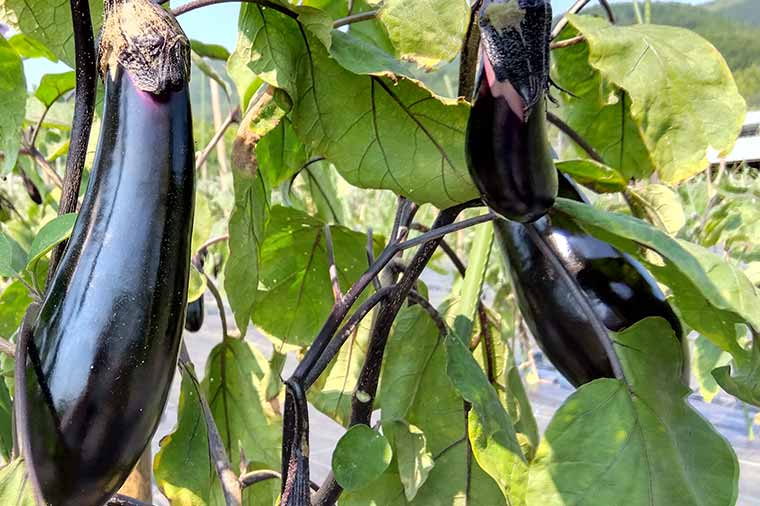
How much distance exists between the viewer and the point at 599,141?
2.19ft

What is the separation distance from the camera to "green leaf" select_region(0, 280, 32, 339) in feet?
1.79

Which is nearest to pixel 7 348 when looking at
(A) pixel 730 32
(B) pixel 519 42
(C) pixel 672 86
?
(B) pixel 519 42

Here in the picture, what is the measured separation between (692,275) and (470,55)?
17 cm

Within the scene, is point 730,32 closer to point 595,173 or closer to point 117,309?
point 595,173

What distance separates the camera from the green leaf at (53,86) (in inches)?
26.2

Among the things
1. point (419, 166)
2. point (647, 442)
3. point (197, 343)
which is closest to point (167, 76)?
point (419, 166)

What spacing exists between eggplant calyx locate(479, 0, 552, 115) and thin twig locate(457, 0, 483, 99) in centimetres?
8

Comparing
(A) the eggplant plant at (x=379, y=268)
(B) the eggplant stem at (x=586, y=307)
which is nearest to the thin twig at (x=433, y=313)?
(A) the eggplant plant at (x=379, y=268)

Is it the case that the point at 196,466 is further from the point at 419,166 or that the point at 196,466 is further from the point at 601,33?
the point at 601,33

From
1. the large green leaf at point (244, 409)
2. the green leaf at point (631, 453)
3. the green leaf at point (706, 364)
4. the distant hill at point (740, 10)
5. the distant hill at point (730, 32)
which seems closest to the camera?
the green leaf at point (631, 453)

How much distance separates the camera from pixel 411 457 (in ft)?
1.51

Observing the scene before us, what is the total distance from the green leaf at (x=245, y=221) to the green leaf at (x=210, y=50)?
0.21 m

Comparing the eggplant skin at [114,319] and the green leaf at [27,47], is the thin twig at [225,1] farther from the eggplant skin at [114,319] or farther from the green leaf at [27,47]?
the green leaf at [27,47]

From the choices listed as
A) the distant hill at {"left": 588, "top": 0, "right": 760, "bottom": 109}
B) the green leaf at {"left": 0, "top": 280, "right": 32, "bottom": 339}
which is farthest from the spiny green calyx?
the distant hill at {"left": 588, "top": 0, "right": 760, "bottom": 109}
